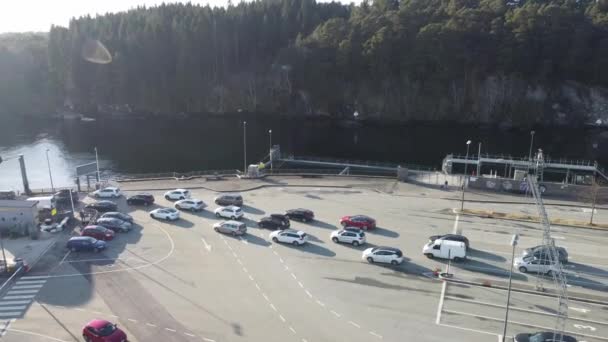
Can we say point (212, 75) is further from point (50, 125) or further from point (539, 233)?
point (539, 233)

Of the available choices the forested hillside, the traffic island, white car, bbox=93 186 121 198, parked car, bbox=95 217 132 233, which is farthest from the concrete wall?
the forested hillside

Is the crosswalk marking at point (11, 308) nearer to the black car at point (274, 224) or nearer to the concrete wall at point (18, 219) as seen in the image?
the concrete wall at point (18, 219)

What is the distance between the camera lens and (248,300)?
101 ft

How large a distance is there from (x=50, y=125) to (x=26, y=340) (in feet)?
395

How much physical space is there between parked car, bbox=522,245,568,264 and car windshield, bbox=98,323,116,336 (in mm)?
27793

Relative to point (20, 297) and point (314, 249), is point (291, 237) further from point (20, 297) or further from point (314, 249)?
point (20, 297)

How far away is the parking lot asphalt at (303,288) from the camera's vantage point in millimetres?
27703

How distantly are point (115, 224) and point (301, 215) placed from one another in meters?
16.2

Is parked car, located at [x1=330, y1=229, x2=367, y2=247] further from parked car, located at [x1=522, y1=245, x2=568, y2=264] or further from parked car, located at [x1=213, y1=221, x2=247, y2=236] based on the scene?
parked car, located at [x1=522, y1=245, x2=568, y2=264]

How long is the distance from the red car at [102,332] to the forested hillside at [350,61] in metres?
109

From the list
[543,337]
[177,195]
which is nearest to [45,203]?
[177,195]

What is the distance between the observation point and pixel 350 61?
5143 inches

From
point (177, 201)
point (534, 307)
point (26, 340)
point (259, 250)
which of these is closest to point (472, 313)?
point (534, 307)

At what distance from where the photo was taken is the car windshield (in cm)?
2584
